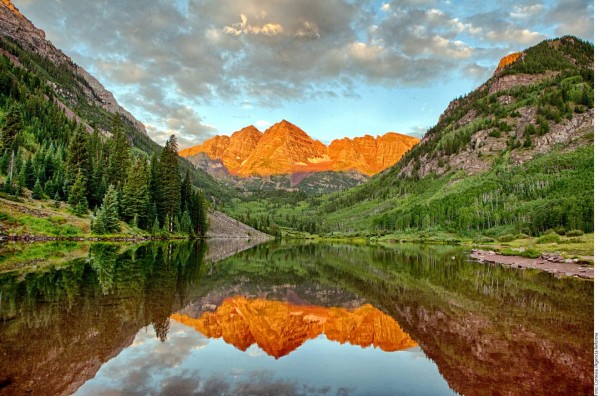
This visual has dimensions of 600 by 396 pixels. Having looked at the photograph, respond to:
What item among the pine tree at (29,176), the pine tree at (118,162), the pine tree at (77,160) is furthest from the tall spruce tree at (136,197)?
the pine tree at (29,176)

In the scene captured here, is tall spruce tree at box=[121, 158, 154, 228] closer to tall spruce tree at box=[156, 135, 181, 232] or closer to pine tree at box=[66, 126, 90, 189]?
tall spruce tree at box=[156, 135, 181, 232]

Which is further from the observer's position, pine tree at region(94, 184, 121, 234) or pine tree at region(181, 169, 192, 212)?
pine tree at region(181, 169, 192, 212)

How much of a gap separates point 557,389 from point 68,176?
10625 cm

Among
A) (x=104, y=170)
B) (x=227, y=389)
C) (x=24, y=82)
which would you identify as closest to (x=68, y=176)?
(x=104, y=170)

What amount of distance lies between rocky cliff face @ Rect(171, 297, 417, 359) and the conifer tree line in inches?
2682

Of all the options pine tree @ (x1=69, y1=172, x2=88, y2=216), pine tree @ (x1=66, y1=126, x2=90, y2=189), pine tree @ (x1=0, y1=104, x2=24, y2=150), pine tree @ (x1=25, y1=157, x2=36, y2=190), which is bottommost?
pine tree @ (x1=69, y1=172, x2=88, y2=216)

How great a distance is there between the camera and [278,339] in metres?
15.8

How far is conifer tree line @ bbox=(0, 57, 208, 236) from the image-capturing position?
8512cm

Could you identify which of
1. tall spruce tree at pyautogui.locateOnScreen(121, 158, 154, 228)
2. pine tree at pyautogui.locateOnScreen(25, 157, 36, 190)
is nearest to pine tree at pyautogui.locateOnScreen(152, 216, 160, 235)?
tall spruce tree at pyautogui.locateOnScreen(121, 158, 154, 228)

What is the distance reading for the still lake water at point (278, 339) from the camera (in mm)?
10469

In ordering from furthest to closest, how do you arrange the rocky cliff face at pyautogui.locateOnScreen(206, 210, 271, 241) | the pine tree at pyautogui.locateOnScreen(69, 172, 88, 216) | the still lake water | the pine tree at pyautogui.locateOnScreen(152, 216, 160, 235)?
1. the rocky cliff face at pyautogui.locateOnScreen(206, 210, 271, 241)
2. the pine tree at pyautogui.locateOnScreen(152, 216, 160, 235)
3. the pine tree at pyautogui.locateOnScreen(69, 172, 88, 216)
4. the still lake water

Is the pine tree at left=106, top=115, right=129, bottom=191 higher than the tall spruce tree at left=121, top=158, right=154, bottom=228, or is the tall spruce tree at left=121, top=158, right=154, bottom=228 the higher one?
the pine tree at left=106, top=115, right=129, bottom=191

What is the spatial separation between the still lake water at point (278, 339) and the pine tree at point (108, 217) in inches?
2055

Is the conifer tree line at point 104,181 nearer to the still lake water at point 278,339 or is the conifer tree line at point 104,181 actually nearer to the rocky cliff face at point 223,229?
the rocky cliff face at point 223,229
